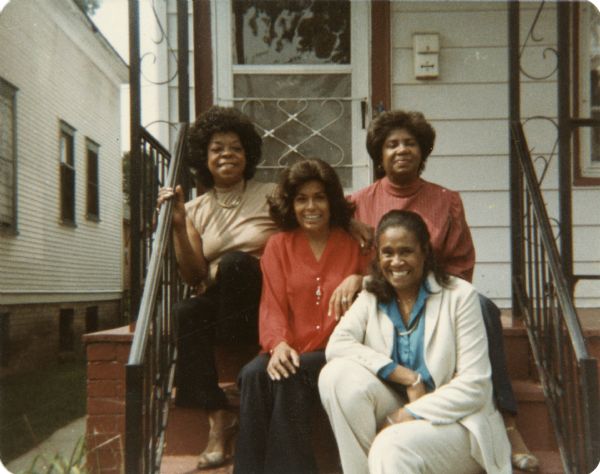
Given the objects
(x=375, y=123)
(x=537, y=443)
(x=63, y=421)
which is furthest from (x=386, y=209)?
(x=63, y=421)

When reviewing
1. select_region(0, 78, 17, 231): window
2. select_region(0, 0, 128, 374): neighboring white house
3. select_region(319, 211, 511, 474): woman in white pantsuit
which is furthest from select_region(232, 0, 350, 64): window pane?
select_region(0, 78, 17, 231): window

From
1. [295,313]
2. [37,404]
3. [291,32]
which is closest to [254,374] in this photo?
[295,313]

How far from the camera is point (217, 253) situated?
3.20 m

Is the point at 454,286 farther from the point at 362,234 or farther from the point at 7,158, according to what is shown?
the point at 7,158

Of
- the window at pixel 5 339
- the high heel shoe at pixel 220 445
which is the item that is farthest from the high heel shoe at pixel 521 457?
the window at pixel 5 339

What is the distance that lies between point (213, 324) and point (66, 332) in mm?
8869

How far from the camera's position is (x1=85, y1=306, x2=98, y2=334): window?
483 inches

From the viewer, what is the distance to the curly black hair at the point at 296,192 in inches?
112

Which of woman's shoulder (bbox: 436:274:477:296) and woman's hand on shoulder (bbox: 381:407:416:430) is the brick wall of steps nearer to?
woman's hand on shoulder (bbox: 381:407:416:430)

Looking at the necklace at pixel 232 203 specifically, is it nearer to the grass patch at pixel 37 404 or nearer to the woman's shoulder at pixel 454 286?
the woman's shoulder at pixel 454 286

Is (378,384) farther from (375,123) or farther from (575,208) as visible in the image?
(575,208)

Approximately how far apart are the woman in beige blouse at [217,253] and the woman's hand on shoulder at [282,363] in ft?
1.33

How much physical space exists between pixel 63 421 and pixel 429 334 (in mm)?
5080

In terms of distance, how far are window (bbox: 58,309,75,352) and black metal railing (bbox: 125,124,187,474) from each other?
7.96m
